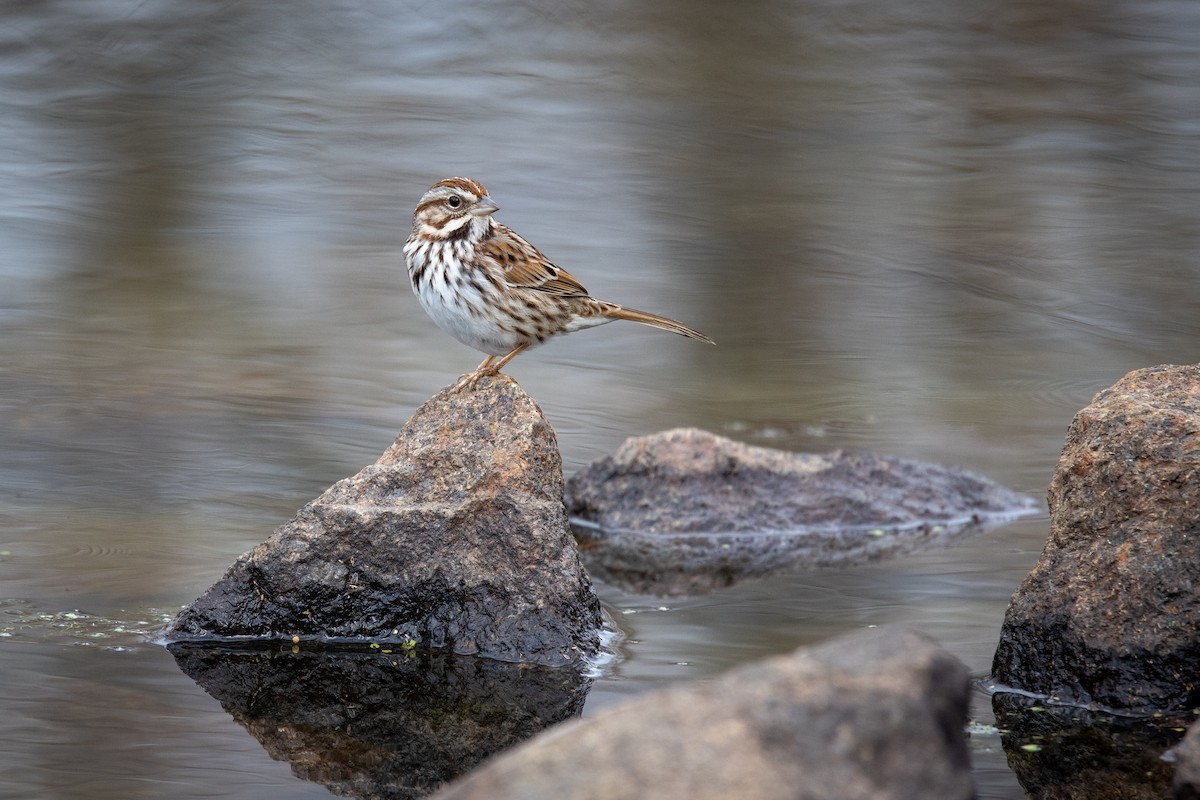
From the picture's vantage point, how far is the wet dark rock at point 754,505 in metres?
7.45

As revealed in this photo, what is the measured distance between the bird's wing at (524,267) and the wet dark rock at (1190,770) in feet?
10.6

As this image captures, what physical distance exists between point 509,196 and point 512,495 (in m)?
7.84

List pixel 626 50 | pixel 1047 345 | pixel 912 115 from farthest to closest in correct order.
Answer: pixel 626 50, pixel 912 115, pixel 1047 345

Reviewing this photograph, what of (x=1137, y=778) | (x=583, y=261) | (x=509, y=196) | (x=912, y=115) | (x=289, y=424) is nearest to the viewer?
(x=1137, y=778)

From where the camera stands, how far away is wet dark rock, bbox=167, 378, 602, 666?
5727 mm

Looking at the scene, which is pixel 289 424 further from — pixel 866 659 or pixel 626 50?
pixel 626 50

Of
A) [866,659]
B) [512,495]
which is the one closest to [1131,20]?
[512,495]

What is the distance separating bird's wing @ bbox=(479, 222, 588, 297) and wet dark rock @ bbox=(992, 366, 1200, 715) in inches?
84.1

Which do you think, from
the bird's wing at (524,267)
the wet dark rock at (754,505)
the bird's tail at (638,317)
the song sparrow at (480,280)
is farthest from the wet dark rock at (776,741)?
the wet dark rock at (754,505)

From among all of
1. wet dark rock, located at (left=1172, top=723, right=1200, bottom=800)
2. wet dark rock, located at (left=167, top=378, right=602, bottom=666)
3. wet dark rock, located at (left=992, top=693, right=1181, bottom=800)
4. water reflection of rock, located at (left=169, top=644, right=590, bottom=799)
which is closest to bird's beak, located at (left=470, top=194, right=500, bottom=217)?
wet dark rock, located at (left=167, top=378, right=602, bottom=666)

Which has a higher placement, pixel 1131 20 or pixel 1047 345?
pixel 1131 20

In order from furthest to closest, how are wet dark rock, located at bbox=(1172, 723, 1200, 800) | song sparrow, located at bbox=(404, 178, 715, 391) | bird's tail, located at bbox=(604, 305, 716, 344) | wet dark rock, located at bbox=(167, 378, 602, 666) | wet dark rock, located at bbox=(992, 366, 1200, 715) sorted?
bird's tail, located at bbox=(604, 305, 716, 344), song sparrow, located at bbox=(404, 178, 715, 391), wet dark rock, located at bbox=(167, 378, 602, 666), wet dark rock, located at bbox=(992, 366, 1200, 715), wet dark rock, located at bbox=(1172, 723, 1200, 800)

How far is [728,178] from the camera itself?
1420cm

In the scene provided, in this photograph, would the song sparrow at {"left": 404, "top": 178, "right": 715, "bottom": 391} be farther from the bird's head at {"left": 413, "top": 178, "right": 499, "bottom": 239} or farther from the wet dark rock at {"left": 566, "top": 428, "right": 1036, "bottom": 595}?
the wet dark rock at {"left": 566, "top": 428, "right": 1036, "bottom": 595}
